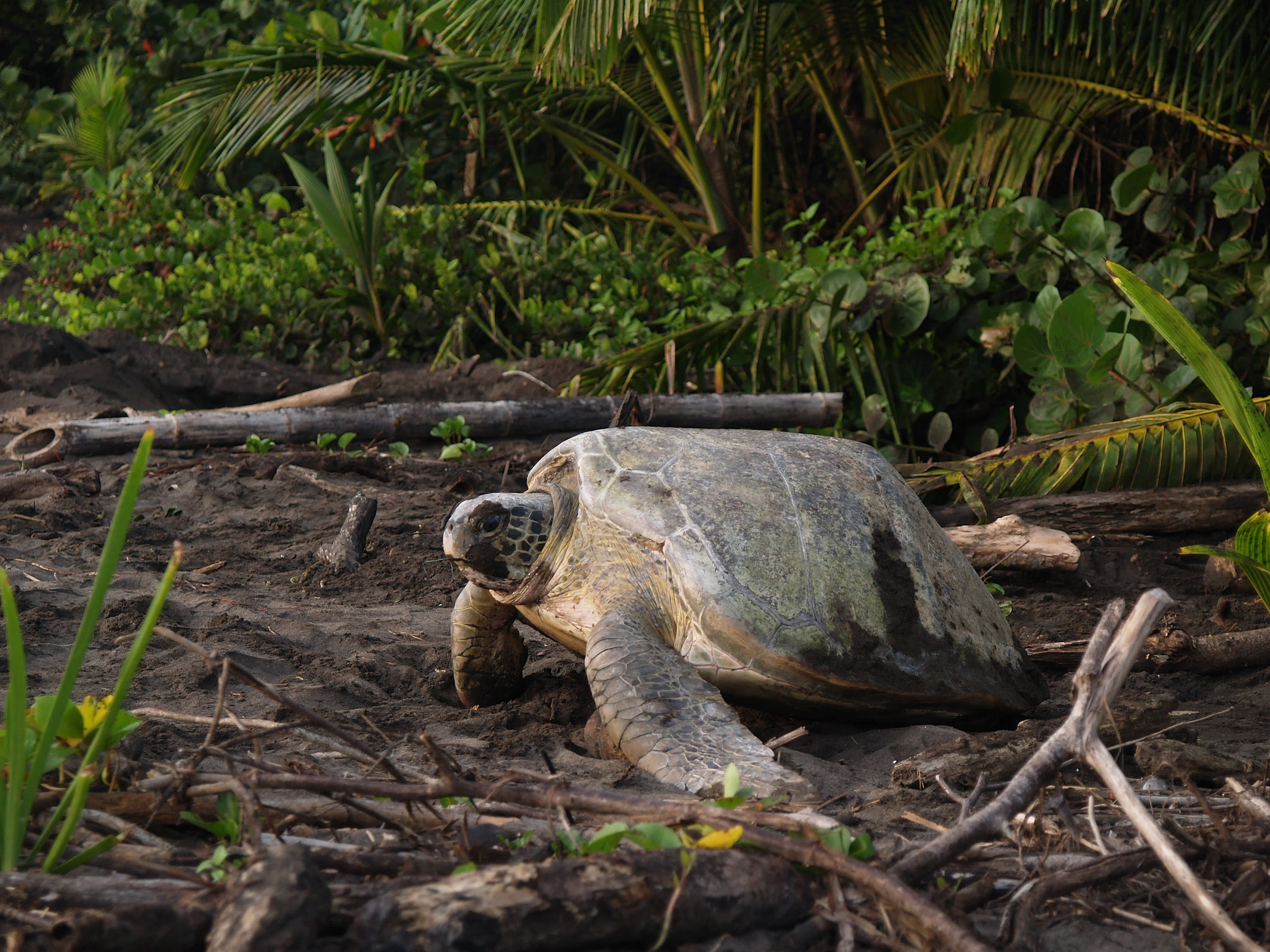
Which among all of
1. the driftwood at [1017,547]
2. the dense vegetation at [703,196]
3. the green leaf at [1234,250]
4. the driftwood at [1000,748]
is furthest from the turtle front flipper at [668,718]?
the green leaf at [1234,250]

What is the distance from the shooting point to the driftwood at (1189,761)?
5.62ft

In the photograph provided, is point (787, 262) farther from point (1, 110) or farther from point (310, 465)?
point (1, 110)

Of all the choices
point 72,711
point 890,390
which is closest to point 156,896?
point 72,711

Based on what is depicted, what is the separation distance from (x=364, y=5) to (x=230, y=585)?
6.56 metres

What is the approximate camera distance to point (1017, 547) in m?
3.53

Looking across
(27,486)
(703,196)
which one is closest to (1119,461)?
(27,486)

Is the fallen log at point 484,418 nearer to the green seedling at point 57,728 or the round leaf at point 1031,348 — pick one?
the round leaf at point 1031,348

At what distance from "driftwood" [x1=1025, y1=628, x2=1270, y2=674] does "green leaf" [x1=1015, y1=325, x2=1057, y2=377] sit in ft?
5.51

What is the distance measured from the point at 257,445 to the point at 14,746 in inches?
139

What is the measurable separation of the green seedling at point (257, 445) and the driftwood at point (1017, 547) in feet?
9.71

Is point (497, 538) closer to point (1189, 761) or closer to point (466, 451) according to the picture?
point (1189, 761)

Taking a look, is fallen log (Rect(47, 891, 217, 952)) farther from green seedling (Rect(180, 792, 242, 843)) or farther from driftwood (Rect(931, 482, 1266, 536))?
driftwood (Rect(931, 482, 1266, 536))

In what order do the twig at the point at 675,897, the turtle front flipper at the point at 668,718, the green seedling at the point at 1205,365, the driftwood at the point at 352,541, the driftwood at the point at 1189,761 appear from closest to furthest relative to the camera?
the twig at the point at 675,897
the driftwood at the point at 1189,761
the turtle front flipper at the point at 668,718
the green seedling at the point at 1205,365
the driftwood at the point at 352,541

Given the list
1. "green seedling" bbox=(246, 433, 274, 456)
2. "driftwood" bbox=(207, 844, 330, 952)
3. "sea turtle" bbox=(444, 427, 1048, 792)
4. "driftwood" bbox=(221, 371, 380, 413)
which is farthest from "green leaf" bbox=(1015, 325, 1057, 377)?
"driftwood" bbox=(207, 844, 330, 952)
